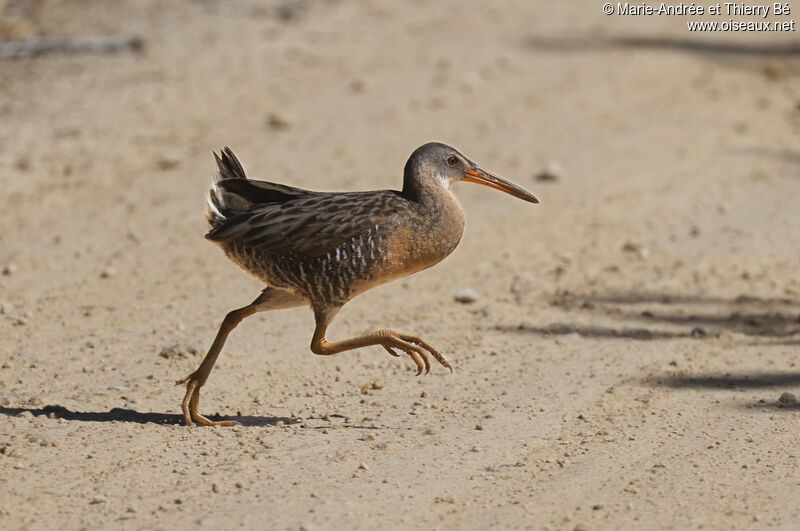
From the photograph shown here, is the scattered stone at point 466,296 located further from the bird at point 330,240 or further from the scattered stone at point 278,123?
the scattered stone at point 278,123

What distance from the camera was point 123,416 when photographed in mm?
6910

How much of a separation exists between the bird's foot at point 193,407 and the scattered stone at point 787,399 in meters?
3.28

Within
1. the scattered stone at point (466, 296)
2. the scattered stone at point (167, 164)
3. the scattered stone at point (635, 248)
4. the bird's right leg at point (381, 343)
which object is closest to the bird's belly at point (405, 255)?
the bird's right leg at point (381, 343)

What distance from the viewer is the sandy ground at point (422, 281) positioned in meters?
6.16

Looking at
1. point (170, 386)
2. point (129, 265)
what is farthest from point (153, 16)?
point (170, 386)

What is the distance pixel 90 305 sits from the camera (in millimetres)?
8758

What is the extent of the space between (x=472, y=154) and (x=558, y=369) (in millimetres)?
4376

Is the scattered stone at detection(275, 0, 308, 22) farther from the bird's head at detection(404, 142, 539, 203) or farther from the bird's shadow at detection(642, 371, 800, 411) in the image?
the bird's shadow at detection(642, 371, 800, 411)

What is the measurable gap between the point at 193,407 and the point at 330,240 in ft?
4.05

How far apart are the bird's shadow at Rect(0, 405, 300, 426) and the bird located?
0.13 meters

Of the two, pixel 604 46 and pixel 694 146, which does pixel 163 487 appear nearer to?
pixel 694 146

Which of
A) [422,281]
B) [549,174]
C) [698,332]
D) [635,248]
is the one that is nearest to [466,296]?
[422,281]

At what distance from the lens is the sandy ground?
6.16 m

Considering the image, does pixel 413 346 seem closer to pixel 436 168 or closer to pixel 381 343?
pixel 381 343
